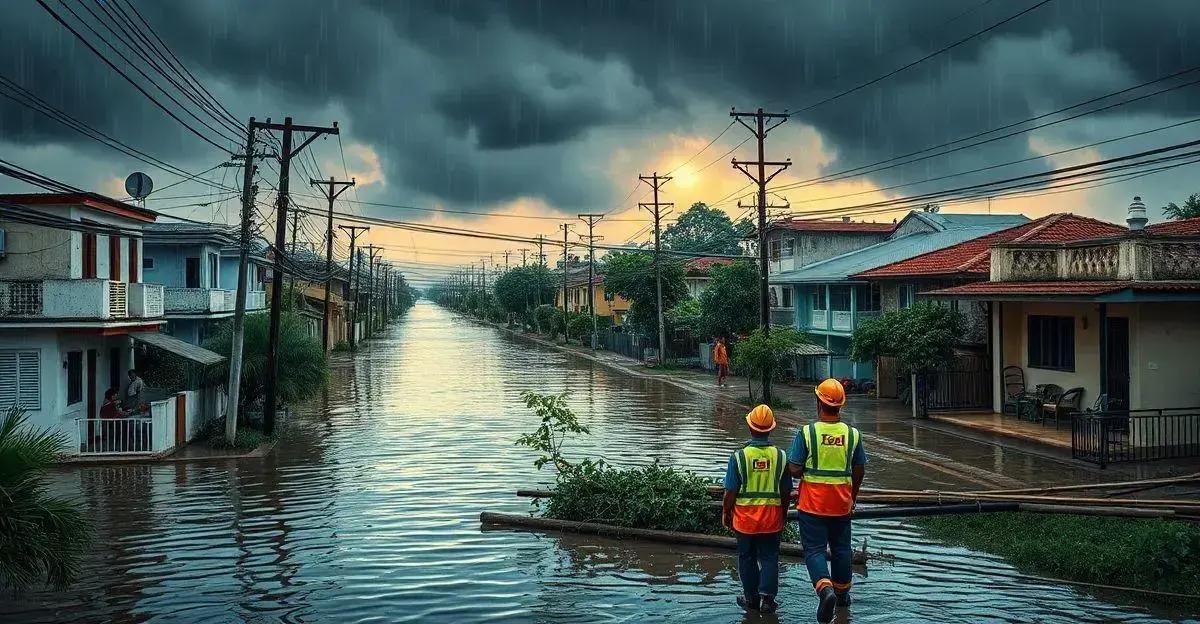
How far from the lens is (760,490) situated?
7.93m

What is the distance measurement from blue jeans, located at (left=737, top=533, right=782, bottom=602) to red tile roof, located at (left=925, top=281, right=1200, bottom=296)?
40.5 feet

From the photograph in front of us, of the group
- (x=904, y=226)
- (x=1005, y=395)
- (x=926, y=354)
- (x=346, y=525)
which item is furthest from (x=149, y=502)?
(x=904, y=226)

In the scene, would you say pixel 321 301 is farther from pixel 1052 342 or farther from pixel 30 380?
pixel 1052 342

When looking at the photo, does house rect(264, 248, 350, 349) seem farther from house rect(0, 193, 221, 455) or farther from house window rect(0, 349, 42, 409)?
house window rect(0, 349, 42, 409)

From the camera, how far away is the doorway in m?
19.0

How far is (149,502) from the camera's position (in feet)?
48.3

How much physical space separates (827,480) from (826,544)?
0.56m

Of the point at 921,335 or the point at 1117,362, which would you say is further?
the point at 921,335

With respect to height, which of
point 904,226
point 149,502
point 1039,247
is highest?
point 904,226

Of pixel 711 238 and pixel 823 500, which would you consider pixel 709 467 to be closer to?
pixel 823 500

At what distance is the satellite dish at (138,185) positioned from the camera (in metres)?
26.3

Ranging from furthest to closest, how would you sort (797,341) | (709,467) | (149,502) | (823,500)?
(797,341)
(709,467)
(149,502)
(823,500)

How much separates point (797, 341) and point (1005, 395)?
5.73m

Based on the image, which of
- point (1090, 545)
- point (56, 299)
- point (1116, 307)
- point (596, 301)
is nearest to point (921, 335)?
point (1116, 307)
